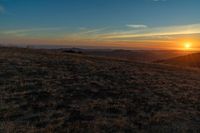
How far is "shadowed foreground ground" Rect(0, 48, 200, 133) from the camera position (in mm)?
8227

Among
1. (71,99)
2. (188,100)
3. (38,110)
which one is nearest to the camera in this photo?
(38,110)

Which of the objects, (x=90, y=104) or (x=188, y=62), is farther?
(x=188, y=62)

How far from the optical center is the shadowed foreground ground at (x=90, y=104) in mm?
8227

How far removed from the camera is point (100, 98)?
37.8 ft

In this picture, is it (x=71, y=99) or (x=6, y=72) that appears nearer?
(x=71, y=99)

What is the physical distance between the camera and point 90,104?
34.2ft

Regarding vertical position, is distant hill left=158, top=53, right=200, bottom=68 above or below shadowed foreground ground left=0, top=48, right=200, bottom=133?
below

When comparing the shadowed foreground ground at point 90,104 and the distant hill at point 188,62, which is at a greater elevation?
the shadowed foreground ground at point 90,104

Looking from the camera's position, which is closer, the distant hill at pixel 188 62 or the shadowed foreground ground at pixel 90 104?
the shadowed foreground ground at pixel 90 104

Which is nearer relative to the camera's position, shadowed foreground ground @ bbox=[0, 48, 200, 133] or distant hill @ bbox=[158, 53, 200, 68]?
shadowed foreground ground @ bbox=[0, 48, 200, 133]

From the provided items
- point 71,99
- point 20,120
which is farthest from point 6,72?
point 20,120

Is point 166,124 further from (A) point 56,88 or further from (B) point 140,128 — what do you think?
(A) point 56,88

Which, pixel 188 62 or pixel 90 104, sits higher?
pixel 90 104

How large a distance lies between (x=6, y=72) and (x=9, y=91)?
3.83 m
